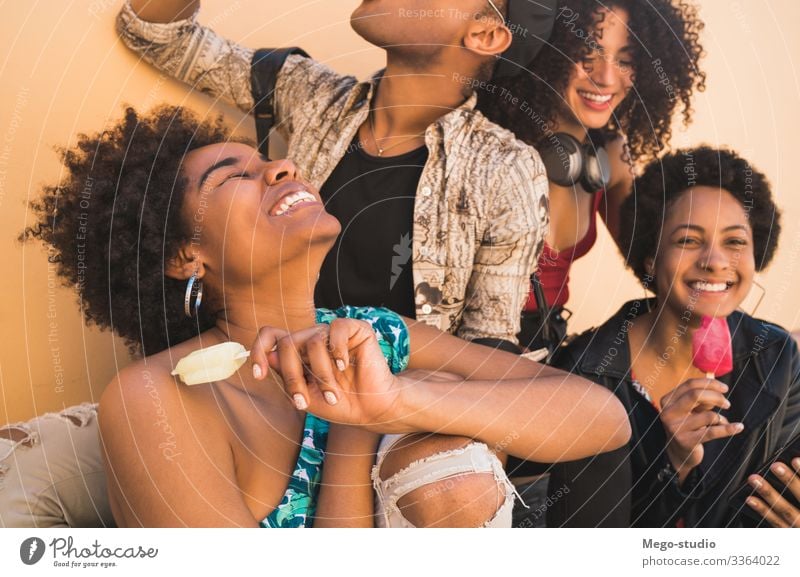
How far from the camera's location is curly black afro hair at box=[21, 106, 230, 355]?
66.0 inches

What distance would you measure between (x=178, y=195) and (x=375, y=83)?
1.92ft

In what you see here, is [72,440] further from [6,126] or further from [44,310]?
[6,126]

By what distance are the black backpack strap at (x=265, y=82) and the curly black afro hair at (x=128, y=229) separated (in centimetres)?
34

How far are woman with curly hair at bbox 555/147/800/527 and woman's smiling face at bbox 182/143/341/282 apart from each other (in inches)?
25.5

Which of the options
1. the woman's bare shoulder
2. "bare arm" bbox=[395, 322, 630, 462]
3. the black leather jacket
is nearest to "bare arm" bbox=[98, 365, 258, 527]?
the woman's bare shoulder

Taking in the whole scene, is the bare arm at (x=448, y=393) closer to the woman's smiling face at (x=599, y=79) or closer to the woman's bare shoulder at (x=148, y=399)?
the woman's bare shoulder at (x=148, y=399)

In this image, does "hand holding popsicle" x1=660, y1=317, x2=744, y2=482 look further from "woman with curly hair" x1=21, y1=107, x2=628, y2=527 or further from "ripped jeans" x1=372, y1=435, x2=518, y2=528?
"ripped jeans" x1=372, y1=435, x2=518, y2=528

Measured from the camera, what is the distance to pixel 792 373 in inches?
76.7

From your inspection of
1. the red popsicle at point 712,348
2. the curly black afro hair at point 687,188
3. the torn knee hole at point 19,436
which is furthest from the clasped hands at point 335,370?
the curly black afro hair at point 687,188

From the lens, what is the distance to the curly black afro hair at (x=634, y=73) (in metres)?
2.15

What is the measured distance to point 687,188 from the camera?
2055 mm

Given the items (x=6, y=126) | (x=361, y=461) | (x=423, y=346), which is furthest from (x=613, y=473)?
(x=6, y=126)
